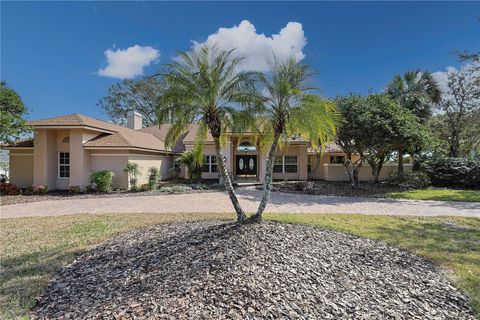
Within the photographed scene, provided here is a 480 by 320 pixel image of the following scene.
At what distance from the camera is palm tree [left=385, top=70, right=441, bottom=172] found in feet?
64.2

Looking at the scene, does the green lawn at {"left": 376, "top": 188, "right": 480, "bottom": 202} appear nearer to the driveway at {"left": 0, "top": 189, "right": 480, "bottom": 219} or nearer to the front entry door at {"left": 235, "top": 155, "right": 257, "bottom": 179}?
the driveway at {"left": 0, "top": 189, "right": 480, "bottom": 219}

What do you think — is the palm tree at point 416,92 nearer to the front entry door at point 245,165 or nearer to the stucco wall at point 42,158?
the front entry door at point 245,165

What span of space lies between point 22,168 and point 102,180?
25.0 feet

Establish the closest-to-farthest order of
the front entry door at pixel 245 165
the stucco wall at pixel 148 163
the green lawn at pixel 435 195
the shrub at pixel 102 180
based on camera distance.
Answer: the green lawn at pixel 435 195
the shrub at pixel 102 180
the stucco wall at pixel 148 163
the front entry door at pixel 245 165

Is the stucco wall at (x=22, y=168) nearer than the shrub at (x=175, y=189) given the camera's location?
No

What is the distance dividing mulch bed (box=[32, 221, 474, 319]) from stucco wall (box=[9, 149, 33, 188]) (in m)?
17.9

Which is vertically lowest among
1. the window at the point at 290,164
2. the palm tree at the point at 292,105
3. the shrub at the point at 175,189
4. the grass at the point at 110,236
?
the grass at the point at 110,236

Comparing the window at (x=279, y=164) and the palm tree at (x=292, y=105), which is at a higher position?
the palm tree at (x=292, y=105)

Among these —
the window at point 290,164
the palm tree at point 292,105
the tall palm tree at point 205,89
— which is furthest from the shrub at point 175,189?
the palm tree at point 292,105

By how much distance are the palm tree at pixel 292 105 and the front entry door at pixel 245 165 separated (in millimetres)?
17322

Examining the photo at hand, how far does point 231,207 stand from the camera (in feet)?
40.1

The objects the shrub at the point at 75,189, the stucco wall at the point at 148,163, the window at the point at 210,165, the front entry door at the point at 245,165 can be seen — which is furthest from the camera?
the front entry door at the point at 245,165

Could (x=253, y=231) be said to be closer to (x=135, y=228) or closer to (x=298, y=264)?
(x=298, y=264)

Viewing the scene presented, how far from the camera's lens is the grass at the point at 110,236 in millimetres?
4688
